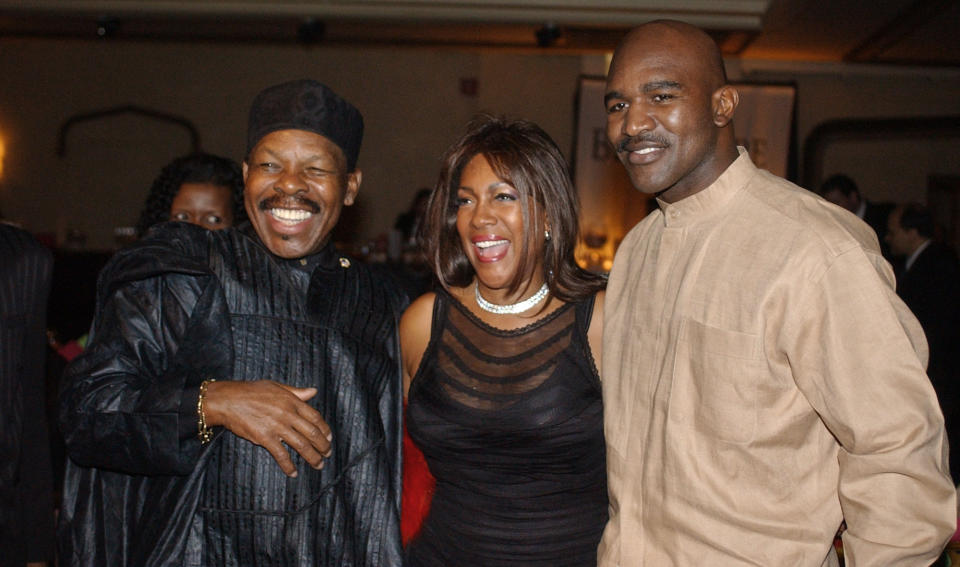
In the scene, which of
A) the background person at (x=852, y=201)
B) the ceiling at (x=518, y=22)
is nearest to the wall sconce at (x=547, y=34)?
the ceiling at (x=518, y=22)

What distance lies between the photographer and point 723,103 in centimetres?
152

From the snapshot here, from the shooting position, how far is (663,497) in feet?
4.96

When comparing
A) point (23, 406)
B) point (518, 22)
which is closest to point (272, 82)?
point (518, 22)

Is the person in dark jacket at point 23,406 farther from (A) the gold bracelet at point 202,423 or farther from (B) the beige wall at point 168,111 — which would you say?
(B) the beige wall at point 168,111

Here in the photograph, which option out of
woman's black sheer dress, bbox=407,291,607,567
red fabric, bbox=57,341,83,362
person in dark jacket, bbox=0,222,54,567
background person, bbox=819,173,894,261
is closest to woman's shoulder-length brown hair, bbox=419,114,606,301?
woman's black sheer dress, bbox=407,291,607,567

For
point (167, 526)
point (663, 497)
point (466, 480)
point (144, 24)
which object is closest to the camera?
point (663, 497)

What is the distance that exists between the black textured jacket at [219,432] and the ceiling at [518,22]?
559cm

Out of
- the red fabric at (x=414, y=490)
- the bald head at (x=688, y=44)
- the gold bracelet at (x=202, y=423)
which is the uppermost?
the bald head at (x=688, y=44)

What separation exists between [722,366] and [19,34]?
29.5 feet

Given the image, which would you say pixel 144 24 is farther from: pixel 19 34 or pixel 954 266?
pixel 954 266

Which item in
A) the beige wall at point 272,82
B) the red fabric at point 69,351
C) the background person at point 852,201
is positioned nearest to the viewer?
the red fabric at point 69,351

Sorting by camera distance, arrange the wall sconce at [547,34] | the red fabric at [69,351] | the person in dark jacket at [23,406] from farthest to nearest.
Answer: the wall sconce at [547,34], the red fabric at [69,351], the person in dark jacket at [23,406]

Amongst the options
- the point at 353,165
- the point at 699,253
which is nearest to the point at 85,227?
the point at 353,165

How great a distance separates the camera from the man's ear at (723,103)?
5.00 feet
